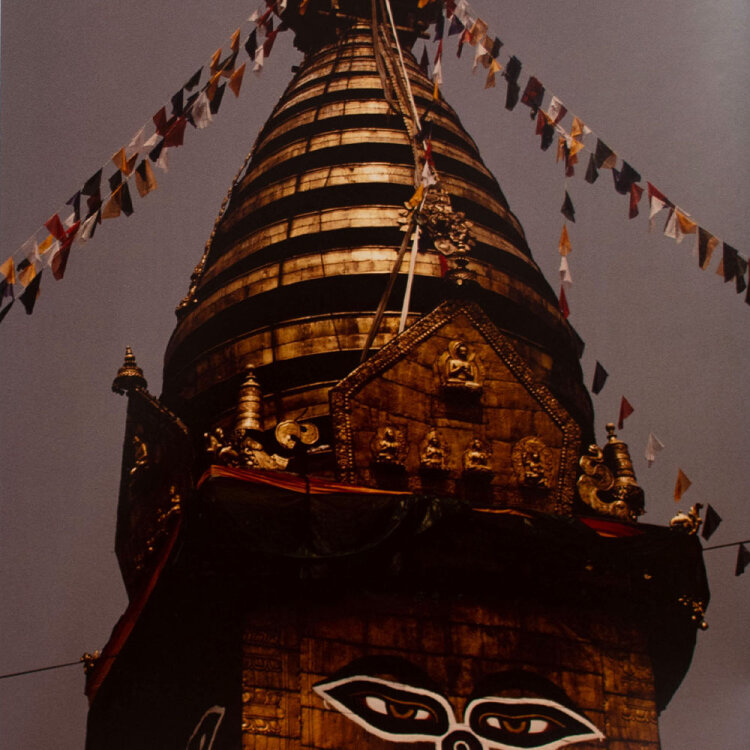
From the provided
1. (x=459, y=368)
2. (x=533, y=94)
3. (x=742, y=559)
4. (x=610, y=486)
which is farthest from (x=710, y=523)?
(x=533, y=94)

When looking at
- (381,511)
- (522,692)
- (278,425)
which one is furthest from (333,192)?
(522,692)

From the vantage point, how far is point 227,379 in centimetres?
1560

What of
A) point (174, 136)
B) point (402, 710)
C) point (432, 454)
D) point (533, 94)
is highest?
point (533, 94)

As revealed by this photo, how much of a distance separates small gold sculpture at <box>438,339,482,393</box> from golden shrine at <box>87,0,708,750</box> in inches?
1.0

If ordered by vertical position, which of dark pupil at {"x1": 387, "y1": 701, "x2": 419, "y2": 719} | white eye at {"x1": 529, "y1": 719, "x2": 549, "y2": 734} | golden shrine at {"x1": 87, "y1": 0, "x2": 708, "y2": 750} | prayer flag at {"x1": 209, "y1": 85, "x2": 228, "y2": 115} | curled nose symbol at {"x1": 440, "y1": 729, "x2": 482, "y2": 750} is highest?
prayer flag at {"x1": 209, "y1": 85, "x2": 228, "y2": 115}

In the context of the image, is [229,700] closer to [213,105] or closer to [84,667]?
[84,667]

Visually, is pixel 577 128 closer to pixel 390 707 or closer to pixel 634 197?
pixel 634 197

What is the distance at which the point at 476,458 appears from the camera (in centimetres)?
1304

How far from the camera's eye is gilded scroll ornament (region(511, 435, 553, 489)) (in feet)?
43.4

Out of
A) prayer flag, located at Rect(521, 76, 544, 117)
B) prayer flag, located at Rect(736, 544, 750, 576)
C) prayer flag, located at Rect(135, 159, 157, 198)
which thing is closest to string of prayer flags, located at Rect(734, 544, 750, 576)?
prayer flag, located at Rect(736, 544, 750, 576)

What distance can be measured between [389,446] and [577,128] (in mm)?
6205

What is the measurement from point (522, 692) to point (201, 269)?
9.06 m

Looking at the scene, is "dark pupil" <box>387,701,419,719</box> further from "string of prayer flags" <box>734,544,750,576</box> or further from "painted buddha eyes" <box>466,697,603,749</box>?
"string of prayer flags" <box>734,544,750,576</box>

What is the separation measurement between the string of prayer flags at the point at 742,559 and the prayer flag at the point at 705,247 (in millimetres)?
3388
